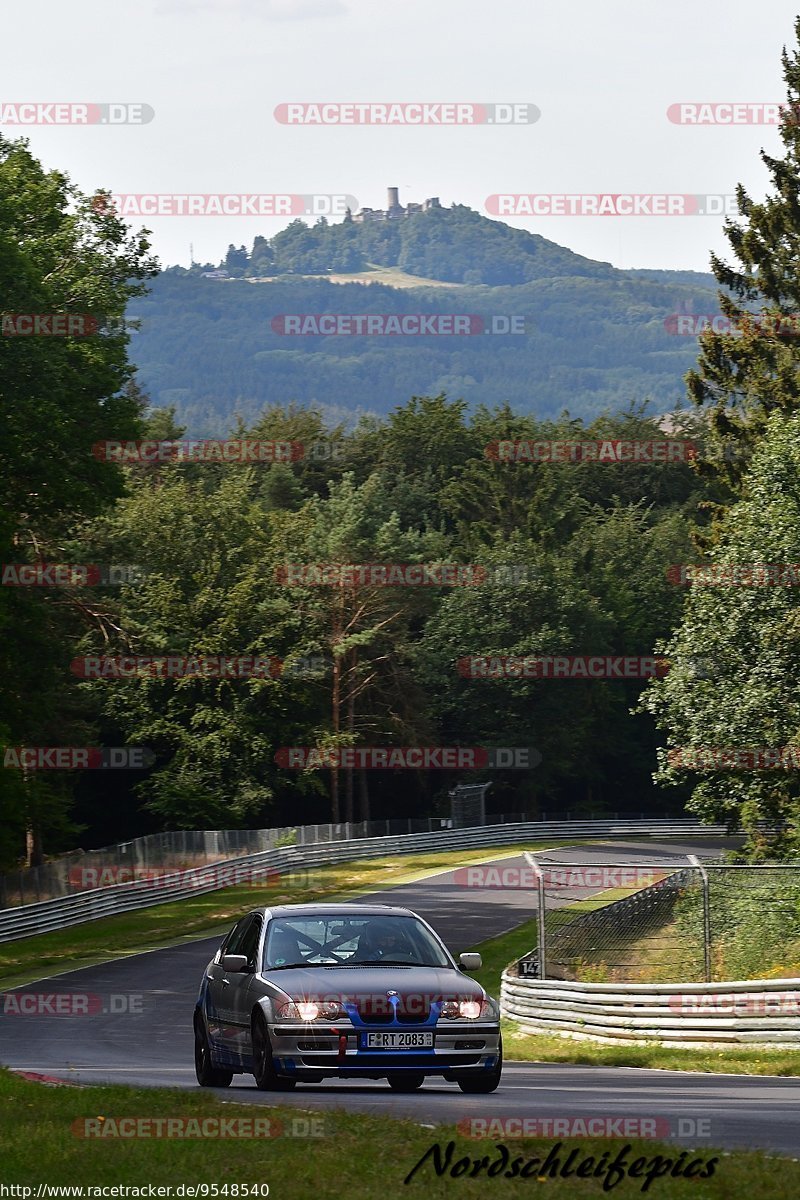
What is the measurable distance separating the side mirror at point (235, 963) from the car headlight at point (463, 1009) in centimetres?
182

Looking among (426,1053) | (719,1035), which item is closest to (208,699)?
(719,1035)

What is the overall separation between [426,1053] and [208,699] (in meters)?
60.5

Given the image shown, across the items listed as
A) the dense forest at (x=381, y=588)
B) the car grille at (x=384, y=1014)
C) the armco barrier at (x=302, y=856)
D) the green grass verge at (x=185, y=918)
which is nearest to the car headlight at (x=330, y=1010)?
the car grille at (x=384, y=1014)

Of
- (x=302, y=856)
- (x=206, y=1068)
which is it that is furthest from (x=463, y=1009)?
(x=302, y=856)

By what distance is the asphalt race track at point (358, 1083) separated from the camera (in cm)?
1191

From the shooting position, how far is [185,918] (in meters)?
49.2

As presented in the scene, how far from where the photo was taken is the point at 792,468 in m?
41.5

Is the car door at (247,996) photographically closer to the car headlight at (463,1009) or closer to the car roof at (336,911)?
the car roof at (336,911)

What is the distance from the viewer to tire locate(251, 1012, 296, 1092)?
44.0 ft

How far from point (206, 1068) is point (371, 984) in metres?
2.36

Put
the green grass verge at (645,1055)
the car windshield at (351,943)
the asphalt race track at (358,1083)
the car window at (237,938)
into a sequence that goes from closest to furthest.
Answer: the asphalt race track at (358,1083) → the car windshield at (351,943) → the car window at (237,938) → the green grass verge at (645,1055)

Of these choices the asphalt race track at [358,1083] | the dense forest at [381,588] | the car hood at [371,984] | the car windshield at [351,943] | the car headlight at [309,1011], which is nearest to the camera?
the asphalt race track at [358,1083]

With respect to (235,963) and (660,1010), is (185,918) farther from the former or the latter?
(235,963)

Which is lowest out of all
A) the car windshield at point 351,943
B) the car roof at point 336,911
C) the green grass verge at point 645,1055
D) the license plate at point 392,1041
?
the green grass verge at point 645,1055
